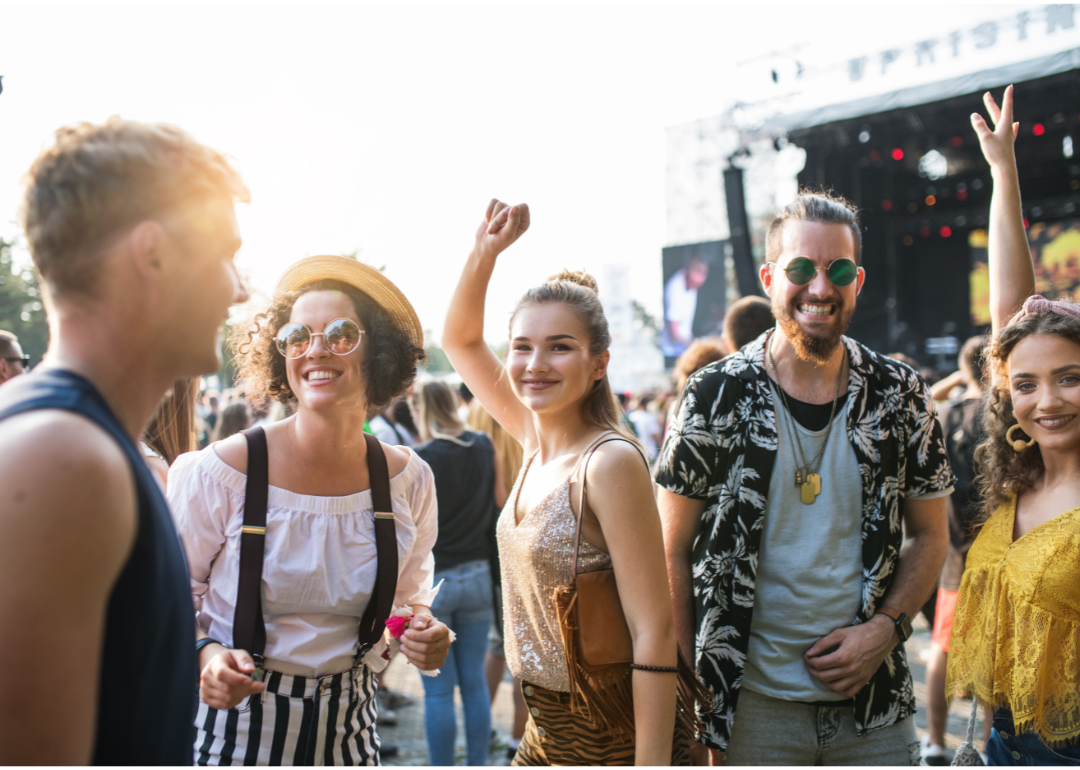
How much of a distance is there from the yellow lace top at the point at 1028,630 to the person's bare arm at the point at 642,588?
100cm

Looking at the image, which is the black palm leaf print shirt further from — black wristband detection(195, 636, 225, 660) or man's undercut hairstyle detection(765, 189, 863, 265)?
black wristband detection(195, 636, 225, 660)

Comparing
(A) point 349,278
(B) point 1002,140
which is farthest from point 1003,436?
(A) point 349,278

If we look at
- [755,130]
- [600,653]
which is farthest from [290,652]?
[755,130]

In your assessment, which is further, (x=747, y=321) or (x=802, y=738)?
(x=747, y=321)

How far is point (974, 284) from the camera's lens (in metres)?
16.1

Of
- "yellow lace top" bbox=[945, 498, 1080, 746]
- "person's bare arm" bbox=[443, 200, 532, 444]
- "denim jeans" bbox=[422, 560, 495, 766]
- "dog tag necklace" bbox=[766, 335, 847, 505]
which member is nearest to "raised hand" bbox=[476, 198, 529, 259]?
"person's bare arm" bbox=[443, 200, 532, 444]

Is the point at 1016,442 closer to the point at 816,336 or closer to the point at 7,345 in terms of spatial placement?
the point at 816,336

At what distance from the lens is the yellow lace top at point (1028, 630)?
1871 mm

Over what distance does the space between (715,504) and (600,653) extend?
62 centimetres

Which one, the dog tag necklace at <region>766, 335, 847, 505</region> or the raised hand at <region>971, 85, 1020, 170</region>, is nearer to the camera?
the dog tag necklace at <region>766, 335, 847, 505</region>

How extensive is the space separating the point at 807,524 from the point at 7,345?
3.54 metres

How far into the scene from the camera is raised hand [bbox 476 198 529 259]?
2203mm

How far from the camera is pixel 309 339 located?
200 cm

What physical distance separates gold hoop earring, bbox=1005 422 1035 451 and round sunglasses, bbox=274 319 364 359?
2.00 metres
